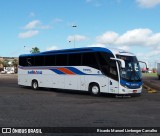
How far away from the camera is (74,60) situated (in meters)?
25.0

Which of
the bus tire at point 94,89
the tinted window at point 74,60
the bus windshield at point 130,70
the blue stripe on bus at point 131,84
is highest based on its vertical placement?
the tinted window at point 74,60

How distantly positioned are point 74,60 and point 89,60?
67.0 inches

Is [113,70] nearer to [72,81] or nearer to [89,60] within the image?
[89,60]

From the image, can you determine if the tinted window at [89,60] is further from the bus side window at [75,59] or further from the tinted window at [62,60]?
the tinted window at [62,60]

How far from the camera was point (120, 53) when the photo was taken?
22453 mm


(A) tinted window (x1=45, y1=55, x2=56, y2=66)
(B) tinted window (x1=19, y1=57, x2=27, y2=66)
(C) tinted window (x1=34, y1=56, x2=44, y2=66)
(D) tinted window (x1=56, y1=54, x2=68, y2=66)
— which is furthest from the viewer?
(B) tinted window (x1=19, y1=57, x2=27, y2=66)

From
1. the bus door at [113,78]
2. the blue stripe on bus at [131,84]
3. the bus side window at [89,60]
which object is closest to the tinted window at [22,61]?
the bus side window at [89,60]

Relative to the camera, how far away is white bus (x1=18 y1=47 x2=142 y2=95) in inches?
869

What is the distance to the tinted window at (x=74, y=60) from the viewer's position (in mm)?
24569

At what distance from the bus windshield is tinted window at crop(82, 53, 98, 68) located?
1759 mm

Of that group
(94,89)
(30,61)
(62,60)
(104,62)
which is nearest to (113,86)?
(104,62)

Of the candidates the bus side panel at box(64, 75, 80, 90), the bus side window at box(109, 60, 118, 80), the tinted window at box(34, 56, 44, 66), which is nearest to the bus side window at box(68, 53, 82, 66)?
the bus side panel at box(64, 75, 80, 90)

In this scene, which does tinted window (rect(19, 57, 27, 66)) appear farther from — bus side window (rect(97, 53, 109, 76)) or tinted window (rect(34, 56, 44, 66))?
bus side window (rect(97, 53, 109, 76))

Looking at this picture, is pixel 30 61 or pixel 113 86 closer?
pixel 113 86
